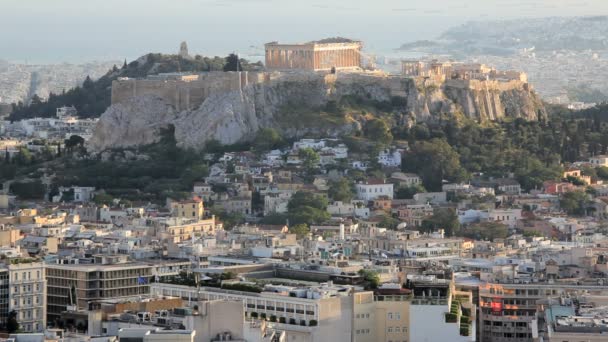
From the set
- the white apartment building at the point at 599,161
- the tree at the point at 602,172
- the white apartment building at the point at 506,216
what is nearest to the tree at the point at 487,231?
the white apartment building at the point at 506,216

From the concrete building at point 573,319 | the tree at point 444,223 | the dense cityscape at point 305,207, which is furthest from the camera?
the tree at point 444,223

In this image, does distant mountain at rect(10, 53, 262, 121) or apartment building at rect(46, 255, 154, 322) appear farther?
distant mountain at rect(10, 53, 262, 121)

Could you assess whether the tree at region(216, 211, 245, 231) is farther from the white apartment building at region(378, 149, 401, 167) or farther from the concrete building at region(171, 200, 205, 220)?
the white apartment building at region(378, 149, 401, 167)

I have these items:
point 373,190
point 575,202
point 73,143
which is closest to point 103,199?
point 373,190

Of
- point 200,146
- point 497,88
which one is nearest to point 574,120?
point 497,88

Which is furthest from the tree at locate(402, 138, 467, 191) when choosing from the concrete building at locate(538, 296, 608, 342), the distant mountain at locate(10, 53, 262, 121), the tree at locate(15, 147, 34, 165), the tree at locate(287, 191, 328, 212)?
the concrete building at locate(538, 296, 608, 342)

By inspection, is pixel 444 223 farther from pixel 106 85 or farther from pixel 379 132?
pixel 106 85

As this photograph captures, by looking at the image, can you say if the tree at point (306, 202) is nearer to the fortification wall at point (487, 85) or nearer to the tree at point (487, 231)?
the tree at point (487, 231)
